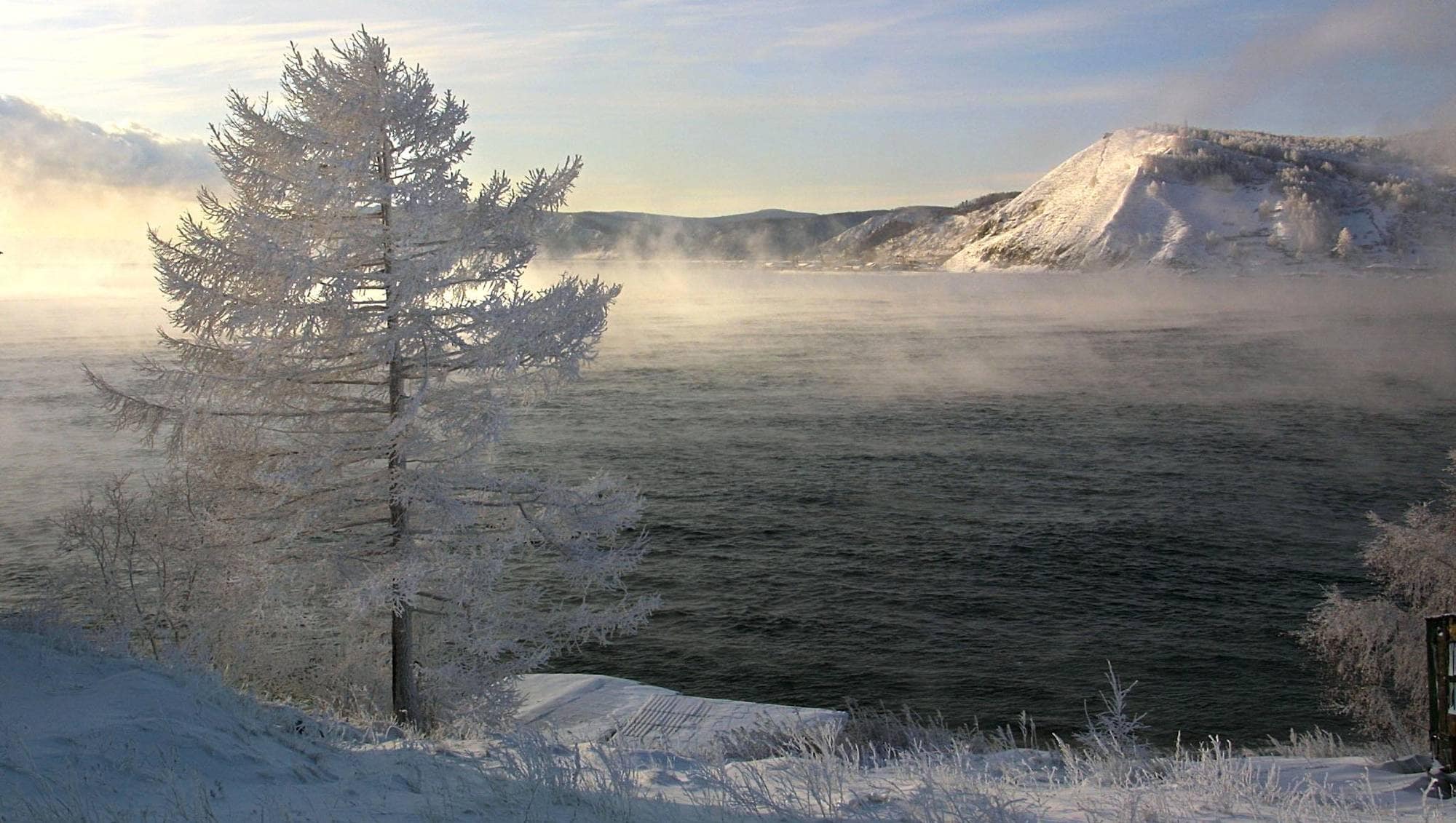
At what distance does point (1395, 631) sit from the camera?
803 inches

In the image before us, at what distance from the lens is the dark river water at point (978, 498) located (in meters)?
22.0

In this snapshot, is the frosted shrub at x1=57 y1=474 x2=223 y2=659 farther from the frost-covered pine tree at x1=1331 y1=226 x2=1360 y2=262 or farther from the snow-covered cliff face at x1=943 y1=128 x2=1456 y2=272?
the frost-covered pine tree at x1=1331 y1=226 x2=1360 y2=262

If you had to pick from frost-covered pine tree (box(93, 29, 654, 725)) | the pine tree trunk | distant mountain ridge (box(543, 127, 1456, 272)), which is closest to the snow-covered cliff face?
distant mountain ridge (box(543, 127, 1456, 272))

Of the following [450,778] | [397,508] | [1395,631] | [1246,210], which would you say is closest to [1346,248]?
[1246,210]

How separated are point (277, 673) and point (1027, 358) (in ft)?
255

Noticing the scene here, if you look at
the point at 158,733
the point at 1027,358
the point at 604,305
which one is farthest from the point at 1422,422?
the point at 158,733

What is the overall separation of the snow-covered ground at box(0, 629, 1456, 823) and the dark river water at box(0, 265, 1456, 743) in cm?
776

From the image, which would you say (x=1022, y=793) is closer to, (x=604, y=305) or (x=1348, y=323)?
(x=604, y=305)

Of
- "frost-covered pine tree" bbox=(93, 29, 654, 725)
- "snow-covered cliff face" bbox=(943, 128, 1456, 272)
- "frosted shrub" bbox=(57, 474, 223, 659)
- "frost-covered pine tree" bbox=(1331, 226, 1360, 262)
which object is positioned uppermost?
"snow-covered cliff face" bbox=(943, 128, 1456, 272)

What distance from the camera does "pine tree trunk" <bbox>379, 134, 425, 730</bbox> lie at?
515 inches

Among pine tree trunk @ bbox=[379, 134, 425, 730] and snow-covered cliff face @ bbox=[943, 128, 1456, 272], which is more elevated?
snow-covered cliff face @ bbox=[943, 128, 1456, 272]

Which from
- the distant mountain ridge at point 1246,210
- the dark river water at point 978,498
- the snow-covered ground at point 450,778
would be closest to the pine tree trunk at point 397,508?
the dark river water at point 978,498

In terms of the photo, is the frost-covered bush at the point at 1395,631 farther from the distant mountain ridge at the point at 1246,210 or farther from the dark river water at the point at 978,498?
the distant mountain ridge at the point at 1246,210

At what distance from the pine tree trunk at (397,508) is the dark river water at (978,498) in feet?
11.5
